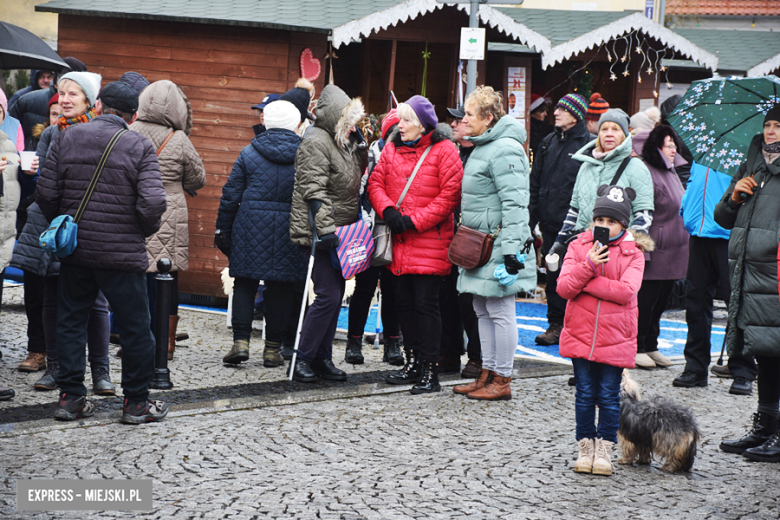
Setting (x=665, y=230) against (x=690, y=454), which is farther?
(x=665, y=230)

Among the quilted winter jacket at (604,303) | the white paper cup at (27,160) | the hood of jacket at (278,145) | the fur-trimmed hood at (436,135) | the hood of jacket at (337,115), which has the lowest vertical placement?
the quilted winter jacket at (604,303)

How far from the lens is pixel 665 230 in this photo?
7895mm

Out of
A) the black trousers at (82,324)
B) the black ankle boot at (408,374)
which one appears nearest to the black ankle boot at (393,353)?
the black ankle boot at (408,374)

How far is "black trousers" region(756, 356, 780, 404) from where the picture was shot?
556 cm

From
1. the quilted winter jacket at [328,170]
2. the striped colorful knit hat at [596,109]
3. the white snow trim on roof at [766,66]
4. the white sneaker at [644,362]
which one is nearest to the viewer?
the quilted winter jacket at [328,170]

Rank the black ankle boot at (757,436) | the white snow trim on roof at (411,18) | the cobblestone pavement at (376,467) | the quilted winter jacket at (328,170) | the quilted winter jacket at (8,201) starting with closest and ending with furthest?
the cobblestone pavement at (376,467)
the black ankle boot at (757,436)
the quilted winter jacket at (8,201)
the quilted winter jacket at (328,170)
the white snow trim on roof at (411,18)

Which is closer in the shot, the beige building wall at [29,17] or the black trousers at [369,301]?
the black trousers at [369,301]

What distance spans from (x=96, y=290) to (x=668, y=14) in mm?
22638

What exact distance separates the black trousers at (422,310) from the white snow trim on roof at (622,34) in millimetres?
5447

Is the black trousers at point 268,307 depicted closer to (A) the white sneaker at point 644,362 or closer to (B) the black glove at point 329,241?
(B) the black glove at point 329,241

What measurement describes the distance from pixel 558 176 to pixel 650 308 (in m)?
1.74

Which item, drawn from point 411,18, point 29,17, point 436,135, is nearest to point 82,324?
point 436,135

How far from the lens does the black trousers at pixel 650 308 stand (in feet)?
25.8

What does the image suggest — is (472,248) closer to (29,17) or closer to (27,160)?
(27,160)
